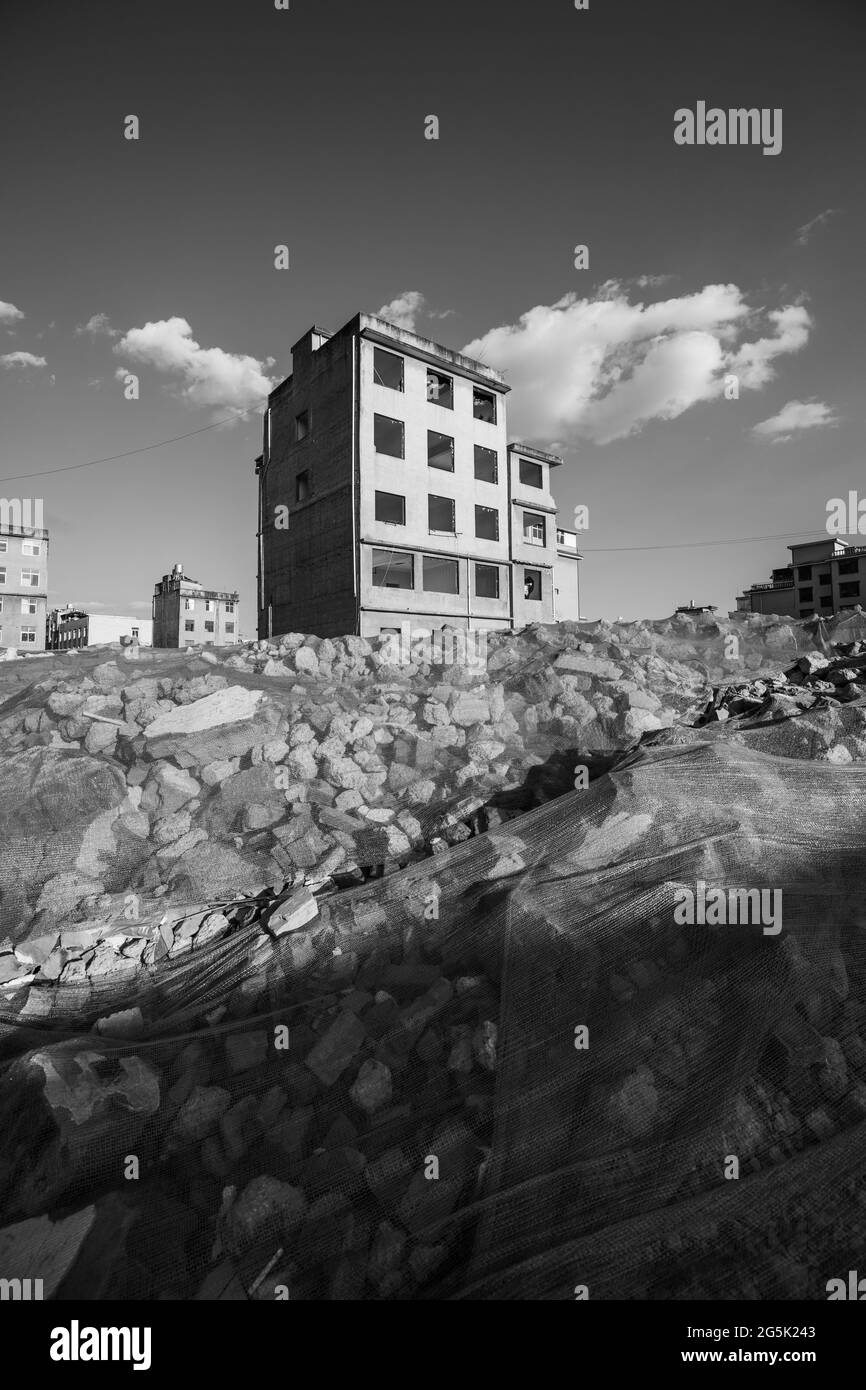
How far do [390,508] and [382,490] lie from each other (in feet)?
2.10

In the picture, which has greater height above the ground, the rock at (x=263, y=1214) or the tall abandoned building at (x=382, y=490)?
the tall abandoned building at (x=382, y=490)

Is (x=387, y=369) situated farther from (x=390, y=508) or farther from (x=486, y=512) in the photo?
(x=486, y=512)

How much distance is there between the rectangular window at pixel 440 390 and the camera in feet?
70.7

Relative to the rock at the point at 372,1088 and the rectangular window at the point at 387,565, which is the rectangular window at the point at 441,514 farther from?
the rock at the point at 372,1088

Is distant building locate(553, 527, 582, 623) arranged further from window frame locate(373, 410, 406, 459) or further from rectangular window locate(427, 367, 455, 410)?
window frame locate(373, 410, 406, 459)

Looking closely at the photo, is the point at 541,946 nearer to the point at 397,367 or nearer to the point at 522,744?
the point at 522,744

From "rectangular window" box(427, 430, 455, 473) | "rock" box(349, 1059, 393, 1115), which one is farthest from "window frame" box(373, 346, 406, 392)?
"rock" box(349, 1059, 393, 1115)

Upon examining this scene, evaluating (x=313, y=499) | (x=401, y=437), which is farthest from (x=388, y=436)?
(x=313, y=499)

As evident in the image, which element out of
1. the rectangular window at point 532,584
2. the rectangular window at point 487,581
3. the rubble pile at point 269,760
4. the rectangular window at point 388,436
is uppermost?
the rectangular window at point 388,436

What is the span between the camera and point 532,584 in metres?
28.3

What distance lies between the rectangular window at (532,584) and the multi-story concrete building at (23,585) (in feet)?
116

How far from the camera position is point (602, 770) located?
293 inches

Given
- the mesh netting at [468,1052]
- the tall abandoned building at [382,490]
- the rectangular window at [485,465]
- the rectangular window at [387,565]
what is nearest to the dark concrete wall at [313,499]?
the tall abandoned building at [382,490]
